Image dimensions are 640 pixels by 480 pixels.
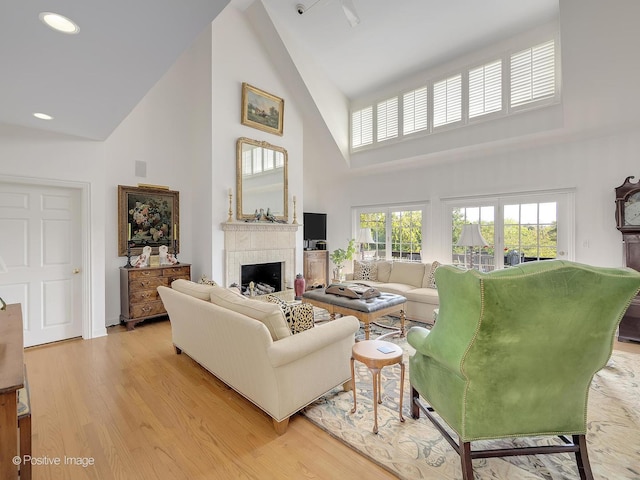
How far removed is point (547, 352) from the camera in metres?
1.47

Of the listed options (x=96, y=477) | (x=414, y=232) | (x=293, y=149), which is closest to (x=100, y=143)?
(x=293, y=149)

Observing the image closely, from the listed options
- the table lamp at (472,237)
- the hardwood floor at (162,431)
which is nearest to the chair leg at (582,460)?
the hardwood floor at (162,431)

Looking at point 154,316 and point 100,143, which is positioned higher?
point 100,143

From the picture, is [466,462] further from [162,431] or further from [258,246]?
[258,246]

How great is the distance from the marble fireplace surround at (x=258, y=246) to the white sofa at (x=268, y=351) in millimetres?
2247

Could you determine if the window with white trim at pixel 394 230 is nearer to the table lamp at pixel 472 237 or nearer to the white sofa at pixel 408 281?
the white sofa at pixel 408 281

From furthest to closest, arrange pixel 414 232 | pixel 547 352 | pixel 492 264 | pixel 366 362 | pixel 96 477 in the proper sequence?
pixel 414 232 → pixel 492 264 → pixel 366 362 → pixel 96 477 → pixel 547 352

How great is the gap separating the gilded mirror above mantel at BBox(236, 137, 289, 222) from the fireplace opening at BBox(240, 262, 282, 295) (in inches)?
38.3

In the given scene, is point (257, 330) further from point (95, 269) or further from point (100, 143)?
point (100, 143)

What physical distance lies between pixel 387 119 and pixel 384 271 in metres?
3.05

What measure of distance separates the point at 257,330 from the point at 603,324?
189 centimetres

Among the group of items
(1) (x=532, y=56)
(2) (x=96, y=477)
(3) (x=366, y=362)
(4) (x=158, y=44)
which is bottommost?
(2) (x=96, y=477)

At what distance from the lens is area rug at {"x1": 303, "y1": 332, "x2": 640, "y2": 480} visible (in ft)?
5.64

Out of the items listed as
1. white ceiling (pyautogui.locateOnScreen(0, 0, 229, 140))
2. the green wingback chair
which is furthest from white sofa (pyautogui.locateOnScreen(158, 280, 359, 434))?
white ceiling (pyautogui.locateOnScreen(0, 0, 229, 140))
